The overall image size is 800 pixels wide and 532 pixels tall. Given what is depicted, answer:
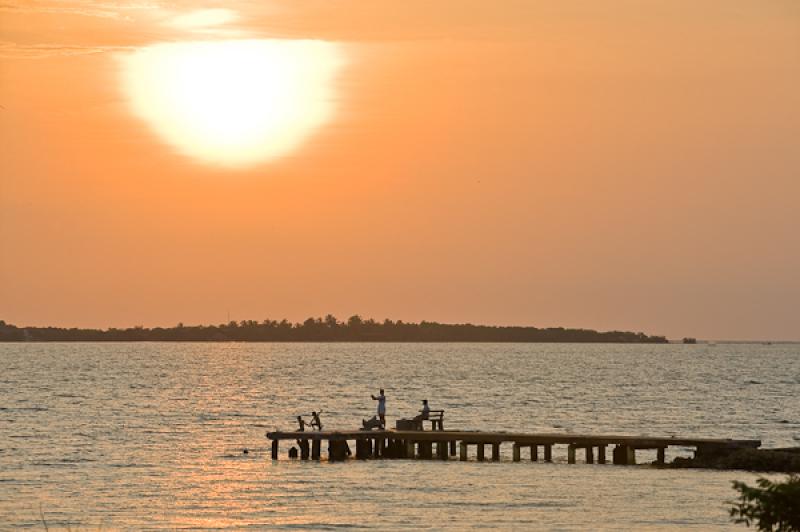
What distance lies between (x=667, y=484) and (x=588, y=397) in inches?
2867

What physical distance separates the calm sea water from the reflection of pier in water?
971 millimetres

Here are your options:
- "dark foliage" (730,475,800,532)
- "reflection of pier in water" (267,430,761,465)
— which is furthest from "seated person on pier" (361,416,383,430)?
"dark foliage" (730,475,800,532)

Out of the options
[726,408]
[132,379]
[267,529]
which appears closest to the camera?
[267,529]

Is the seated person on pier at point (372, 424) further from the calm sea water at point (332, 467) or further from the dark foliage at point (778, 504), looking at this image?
the dark foliage at point (778, 504)

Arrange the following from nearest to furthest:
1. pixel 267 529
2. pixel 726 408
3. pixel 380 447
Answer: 1. pixel 267 529
2. pixel 380 447
3. pixel 726 408

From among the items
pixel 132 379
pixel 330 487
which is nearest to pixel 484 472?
pixel 330 487

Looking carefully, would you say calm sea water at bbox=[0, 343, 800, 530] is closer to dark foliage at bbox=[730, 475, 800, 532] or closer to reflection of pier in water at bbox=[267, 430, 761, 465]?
reflection of pier in water at bbox=[267, 430, 761, 465]

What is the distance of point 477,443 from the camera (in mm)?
55344

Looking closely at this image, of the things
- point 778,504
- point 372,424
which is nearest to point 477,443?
point 372,424

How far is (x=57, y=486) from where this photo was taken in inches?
1937

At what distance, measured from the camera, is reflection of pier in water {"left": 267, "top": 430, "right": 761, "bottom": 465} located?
51844 millimetres

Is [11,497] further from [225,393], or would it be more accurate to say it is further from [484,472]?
[225,393]

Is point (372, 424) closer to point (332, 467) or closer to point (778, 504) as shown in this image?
point (332, 467)

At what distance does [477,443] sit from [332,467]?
5.78 metres
